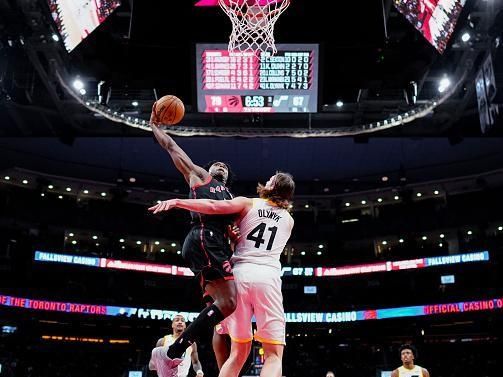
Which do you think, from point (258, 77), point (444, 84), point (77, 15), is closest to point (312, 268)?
point (444, 84)

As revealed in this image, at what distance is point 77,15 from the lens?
→ 10289mm

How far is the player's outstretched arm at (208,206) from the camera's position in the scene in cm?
393

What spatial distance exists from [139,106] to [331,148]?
1295 cm

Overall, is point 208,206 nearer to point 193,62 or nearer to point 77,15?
point 77,15

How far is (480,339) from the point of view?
2708cm

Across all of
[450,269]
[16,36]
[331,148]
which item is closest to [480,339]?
[450,269]

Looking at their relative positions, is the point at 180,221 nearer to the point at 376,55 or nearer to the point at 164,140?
the point at 376,55

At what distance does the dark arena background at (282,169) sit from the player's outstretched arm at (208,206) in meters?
6.94

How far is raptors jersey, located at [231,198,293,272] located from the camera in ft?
14.0

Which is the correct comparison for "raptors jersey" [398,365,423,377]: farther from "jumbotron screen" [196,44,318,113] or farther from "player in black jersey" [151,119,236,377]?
"jumbotron screen" [196,44,318,113]

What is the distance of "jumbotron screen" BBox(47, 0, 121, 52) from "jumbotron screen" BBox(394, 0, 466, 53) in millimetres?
5503

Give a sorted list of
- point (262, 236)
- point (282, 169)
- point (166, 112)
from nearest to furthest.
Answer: point (262, 236)
point (166, 112)
point (282, 169)

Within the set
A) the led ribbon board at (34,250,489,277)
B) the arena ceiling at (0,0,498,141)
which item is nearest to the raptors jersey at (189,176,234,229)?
the arena ceiling at (0,0,498,141)

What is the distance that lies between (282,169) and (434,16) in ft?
61.2
